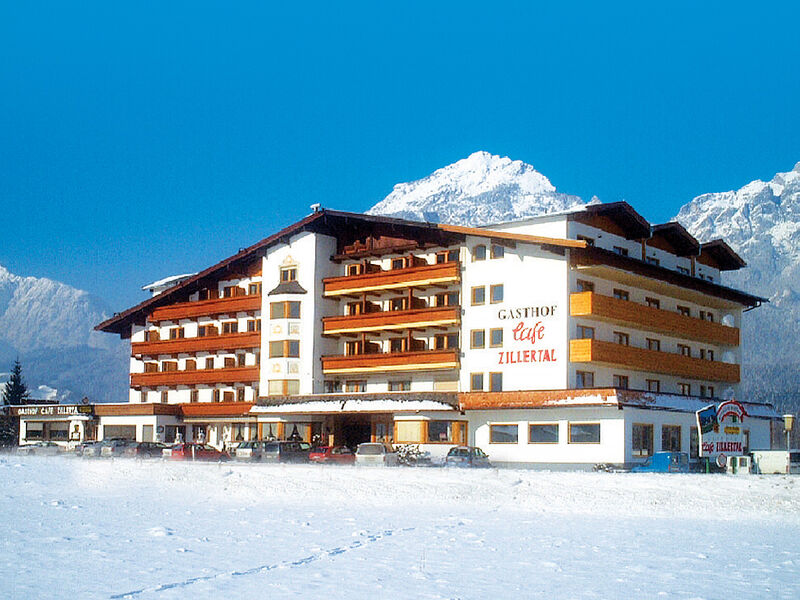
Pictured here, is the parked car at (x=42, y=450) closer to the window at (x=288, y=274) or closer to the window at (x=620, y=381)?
the window at (x=288, y=274)

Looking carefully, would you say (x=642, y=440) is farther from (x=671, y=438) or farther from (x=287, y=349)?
(x=287, y=349)

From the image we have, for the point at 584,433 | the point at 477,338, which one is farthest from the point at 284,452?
the point at 584,433

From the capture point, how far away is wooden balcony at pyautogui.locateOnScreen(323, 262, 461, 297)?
73188 millimetres

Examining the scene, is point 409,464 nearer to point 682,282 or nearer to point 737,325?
point 682,282

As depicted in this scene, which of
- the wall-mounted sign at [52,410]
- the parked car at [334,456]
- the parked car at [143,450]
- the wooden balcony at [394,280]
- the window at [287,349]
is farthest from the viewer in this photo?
the wall-mounted sign at [52,410]

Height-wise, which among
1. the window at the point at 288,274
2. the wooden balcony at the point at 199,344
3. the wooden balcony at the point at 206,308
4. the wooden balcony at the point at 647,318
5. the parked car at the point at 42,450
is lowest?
the parked car at the point at 42,450

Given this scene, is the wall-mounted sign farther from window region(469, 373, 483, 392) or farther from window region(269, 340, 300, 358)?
window region(469, 373, 483, 392)

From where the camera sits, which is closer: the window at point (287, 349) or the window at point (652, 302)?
the window at point (652, 302)

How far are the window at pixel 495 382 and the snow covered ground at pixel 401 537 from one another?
24.5 metres

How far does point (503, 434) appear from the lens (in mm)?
68000

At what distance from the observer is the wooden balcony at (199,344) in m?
84.2

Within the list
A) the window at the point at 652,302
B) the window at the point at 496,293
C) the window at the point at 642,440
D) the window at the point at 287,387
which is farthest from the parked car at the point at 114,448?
the window at the point at 652,302

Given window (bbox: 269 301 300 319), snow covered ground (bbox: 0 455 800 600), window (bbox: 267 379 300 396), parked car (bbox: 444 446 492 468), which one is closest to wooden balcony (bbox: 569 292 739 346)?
parked car (bbox: 444 446 492 468)

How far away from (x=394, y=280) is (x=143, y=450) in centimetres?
2073
